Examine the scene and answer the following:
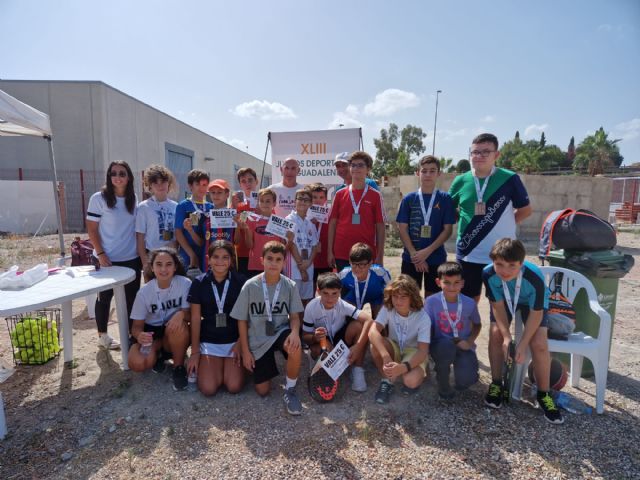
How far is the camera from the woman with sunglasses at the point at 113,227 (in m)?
3.89

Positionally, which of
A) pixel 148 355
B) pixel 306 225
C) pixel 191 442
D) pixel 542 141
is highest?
pixel 542 141

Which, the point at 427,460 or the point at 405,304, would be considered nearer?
the point at 427,460

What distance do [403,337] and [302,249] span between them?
4.92 ft

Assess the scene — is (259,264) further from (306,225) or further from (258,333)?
(258,333)

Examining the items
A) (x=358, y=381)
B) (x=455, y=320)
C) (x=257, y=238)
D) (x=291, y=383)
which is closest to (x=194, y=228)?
(x=257, y=238)

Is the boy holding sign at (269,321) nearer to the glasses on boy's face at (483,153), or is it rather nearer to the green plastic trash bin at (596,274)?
the glasses on boy's face at (483,153)

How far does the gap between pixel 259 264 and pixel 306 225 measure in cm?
68

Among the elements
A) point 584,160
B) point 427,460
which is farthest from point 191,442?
point 584,160

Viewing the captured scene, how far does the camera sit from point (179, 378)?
3373 mm

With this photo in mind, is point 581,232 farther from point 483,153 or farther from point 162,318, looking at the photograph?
point 162,318

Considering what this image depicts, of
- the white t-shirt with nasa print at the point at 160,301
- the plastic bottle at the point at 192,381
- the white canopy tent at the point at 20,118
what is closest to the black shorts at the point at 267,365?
the plastic bottle at the point at 192,381

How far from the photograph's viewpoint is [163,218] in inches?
161

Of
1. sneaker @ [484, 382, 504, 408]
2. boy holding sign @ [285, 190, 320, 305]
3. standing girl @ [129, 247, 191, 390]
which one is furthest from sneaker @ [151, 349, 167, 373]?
sneaker @ [484, 382, 504, 408]

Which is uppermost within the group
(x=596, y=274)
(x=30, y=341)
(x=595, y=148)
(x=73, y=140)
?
(x=595, y=148)
